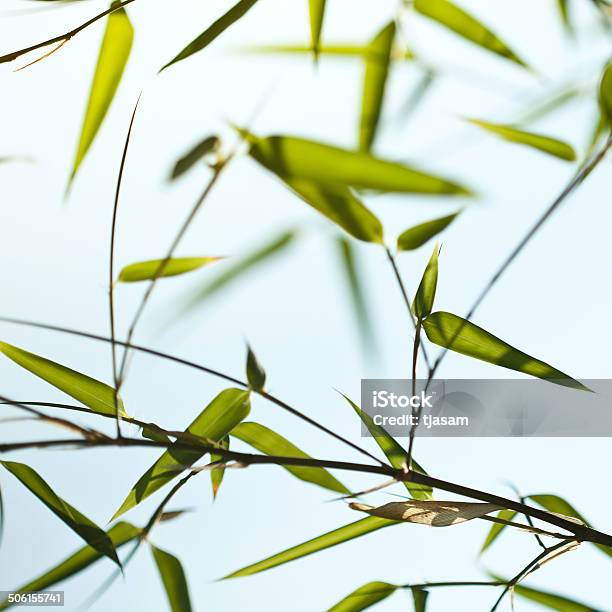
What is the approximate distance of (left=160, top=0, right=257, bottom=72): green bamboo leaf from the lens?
0.31 metres

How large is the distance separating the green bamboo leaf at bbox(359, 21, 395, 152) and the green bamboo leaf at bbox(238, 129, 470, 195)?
17 centimetres

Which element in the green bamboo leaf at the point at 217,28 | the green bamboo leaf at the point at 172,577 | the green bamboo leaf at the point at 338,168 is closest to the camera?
the green bamboo leaf at the point at 338,168

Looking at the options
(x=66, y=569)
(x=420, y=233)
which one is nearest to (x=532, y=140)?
(x=420, y=233)

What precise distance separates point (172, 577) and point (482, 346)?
0.26 m

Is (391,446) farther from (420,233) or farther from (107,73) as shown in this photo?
(107,73)

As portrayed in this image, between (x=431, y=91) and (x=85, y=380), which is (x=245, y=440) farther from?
(x=431, y=91)

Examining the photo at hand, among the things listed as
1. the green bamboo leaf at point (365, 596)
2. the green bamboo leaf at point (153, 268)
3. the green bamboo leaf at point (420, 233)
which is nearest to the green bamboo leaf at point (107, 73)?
the green bamboo leaf at point (153, 268)

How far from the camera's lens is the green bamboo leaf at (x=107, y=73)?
37 centimetres

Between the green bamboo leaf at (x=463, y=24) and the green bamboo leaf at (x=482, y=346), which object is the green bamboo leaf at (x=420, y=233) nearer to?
the green bamboo leaf at (x=482, y=346)

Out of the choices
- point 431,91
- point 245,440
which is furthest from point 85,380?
point 431,91

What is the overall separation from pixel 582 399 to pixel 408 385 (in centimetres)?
23

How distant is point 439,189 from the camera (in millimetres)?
190

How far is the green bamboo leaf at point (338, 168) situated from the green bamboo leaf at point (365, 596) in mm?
337

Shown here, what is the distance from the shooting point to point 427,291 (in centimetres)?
37
